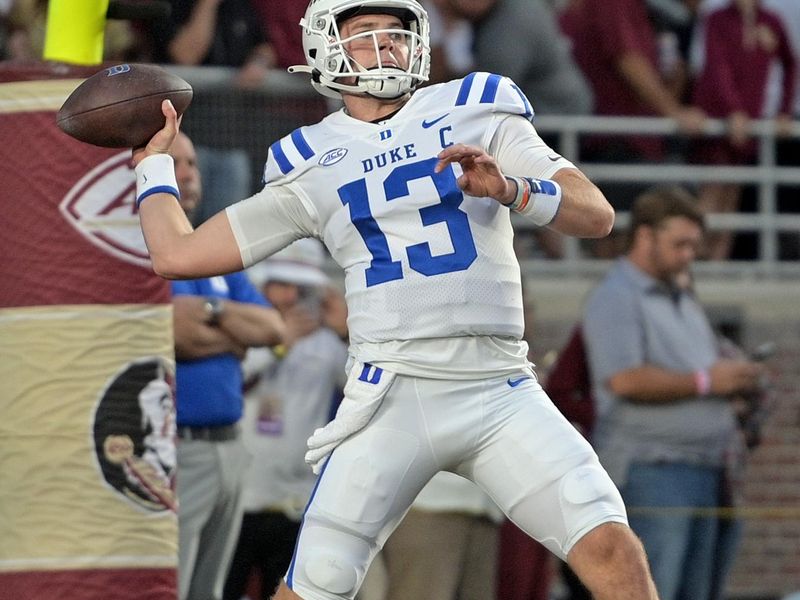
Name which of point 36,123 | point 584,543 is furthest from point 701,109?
point 584,543

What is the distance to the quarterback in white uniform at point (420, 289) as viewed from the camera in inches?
157

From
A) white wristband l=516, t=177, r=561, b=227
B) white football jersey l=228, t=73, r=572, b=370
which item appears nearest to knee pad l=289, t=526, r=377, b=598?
white football jersey l=228, t=73, r=572, b=370

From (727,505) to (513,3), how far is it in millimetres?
2770

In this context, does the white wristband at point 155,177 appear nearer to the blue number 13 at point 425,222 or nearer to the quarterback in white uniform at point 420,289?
the quarterback in white uniform at point 420,289

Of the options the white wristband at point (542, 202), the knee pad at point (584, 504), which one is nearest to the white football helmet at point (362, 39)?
the white wristband at point (542, 202)

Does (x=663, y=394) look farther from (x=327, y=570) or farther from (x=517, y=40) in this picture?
(x=327, y=570)

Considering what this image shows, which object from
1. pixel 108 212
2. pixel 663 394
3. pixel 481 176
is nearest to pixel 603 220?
pixel 481 176

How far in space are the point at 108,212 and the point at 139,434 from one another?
0.65 m

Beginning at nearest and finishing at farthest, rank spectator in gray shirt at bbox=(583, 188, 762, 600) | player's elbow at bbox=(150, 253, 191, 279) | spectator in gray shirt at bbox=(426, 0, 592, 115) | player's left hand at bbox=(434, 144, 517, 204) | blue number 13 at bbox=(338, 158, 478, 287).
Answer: player's left hand at bbox=(434, 144, 517, 204), blue number 13 at bbox=(338, 158, 478, 287), player's elbow at bbox=(150, 253, 191, 279), spectator in gray shirt at bbox=(583, 188, 762, 600), spectator in gray shirt at bbox=(426, 0, 592, 115)

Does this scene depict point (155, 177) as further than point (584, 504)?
Yes

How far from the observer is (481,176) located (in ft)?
12.8

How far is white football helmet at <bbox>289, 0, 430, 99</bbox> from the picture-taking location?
168 inches

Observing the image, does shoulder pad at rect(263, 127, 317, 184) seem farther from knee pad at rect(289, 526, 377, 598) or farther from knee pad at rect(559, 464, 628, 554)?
knee pad at rect(559, 464, 628, 554)

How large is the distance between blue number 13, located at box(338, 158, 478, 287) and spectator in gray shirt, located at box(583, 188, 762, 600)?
244 cm
